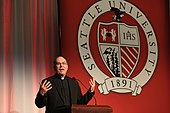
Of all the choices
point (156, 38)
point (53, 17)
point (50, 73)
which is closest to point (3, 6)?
point (53, 17)

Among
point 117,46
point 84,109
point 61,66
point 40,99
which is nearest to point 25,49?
point 61,66

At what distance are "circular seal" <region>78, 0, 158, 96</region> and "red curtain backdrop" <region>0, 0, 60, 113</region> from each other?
0.43 metres

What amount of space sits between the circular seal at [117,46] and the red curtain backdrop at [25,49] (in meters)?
0.43

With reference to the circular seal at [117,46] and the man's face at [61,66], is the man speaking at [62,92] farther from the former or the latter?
the circular seal at [117,46]

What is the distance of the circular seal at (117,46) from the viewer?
4758mm

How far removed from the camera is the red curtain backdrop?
4.27 m

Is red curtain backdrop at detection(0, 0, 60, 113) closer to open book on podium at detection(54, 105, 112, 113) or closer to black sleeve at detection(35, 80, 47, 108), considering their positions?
black sleeve at detection(35, 80, 47, 108)

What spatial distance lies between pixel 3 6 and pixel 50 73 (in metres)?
0.93

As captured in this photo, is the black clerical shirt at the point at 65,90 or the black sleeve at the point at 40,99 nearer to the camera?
the black sleeve at the point at 40,99

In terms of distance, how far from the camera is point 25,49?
4410 mm

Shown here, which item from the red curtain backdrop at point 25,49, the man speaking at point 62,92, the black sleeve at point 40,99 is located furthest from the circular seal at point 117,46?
the black sleeve at point 40,99

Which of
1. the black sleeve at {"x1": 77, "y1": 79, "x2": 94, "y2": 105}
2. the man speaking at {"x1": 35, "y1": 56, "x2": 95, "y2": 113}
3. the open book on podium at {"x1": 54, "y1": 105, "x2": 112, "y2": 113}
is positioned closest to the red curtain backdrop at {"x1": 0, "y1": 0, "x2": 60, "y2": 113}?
the man speaking at {"x1": 35, "y1": 56, "x2": 95, "y2": 113}

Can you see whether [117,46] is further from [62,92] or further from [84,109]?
[84,109]

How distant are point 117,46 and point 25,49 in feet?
3.95
